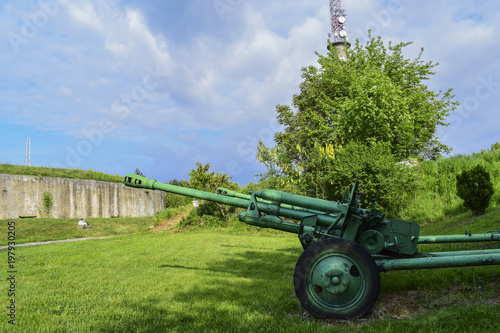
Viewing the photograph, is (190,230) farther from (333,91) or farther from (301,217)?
(333,91)

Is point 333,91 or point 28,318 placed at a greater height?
point 333,91

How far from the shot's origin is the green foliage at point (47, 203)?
25953 millimetres

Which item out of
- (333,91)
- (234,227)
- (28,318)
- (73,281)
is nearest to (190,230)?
(234,227)

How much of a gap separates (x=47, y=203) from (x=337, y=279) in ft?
91.4

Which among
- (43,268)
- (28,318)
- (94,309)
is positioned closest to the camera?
(28,318)

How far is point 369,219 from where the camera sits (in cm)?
404

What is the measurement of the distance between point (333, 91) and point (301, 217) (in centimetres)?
2385

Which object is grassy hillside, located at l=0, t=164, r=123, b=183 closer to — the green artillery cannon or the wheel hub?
the green artillery cannon

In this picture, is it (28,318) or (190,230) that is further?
(190,230)

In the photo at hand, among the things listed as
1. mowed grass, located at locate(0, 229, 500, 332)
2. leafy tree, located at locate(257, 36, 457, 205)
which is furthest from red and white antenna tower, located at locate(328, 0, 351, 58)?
mowed grass, located at locate(0, 229, 500, 332)

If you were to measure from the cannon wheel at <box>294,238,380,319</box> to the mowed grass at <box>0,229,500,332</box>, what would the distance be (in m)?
0.15

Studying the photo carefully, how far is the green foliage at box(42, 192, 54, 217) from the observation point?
26.0 metres

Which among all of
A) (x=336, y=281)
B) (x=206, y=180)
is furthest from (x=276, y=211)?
(x=206, y=180)

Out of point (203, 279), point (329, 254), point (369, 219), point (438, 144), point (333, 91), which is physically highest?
point (333, 91)
